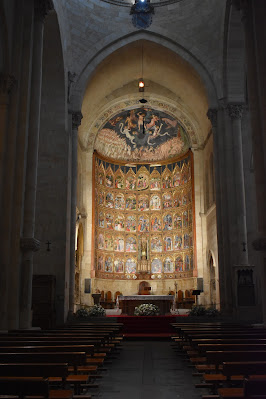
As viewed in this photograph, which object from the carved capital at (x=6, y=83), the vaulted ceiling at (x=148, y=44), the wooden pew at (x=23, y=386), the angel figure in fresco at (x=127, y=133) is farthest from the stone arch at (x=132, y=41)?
the wooden pew at (x=23, y=386)

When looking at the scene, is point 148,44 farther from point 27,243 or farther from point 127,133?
point 27,243

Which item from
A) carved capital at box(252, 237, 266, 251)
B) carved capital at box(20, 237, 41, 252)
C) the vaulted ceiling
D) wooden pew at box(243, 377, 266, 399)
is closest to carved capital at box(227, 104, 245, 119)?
the vaulted ceiling

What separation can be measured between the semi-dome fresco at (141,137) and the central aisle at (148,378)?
71.0 feet

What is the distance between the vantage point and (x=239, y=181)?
2031 cm

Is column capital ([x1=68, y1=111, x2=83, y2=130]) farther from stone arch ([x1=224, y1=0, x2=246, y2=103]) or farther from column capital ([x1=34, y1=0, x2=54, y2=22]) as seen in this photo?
column capital ([x1=34, y1=0, x2=54, y2=22])

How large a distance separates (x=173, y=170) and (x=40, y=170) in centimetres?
1414

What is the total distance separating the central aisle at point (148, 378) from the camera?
253 inches

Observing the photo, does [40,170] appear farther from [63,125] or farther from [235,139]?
[235,139]

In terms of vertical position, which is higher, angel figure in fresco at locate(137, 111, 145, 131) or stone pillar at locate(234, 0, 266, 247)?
angel figure in fresco at locate(137, 111, 145, 131)

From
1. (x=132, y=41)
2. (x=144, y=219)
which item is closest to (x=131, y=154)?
(x=144, y=219)

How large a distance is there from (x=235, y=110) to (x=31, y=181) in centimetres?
1196

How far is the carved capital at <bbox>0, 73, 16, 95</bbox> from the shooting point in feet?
41.9

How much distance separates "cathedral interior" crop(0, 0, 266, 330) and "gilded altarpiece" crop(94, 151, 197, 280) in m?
0.09

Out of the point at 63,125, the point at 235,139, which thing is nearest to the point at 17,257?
the point at 63,125
